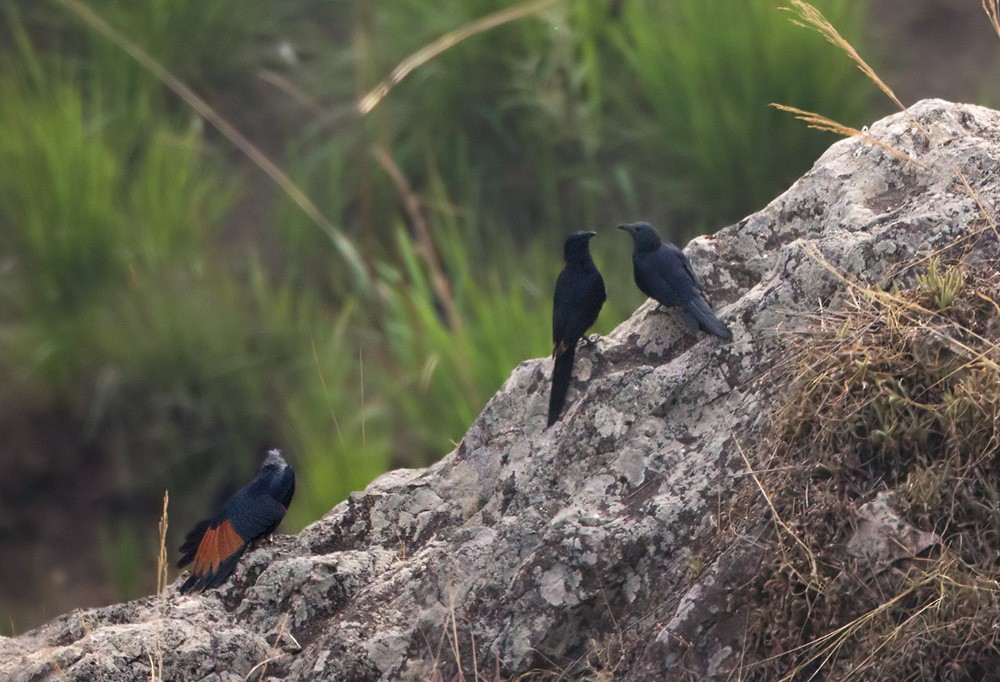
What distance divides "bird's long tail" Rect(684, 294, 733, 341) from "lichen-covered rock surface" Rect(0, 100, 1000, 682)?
3cm

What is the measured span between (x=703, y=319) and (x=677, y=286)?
99 mm

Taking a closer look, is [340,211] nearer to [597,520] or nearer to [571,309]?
[571,309]

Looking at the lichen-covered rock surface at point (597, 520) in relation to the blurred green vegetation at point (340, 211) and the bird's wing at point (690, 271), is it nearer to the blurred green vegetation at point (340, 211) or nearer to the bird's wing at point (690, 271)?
the bird's wing at point (690, 271)

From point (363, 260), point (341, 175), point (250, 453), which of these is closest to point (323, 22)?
point (341, 175)

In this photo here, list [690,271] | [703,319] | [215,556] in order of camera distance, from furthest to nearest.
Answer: [215,556], [690,271], [703,319]

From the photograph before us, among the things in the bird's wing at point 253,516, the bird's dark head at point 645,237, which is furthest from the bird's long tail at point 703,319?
the bird's wing at point 253,516

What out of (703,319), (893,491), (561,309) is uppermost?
(561,309)

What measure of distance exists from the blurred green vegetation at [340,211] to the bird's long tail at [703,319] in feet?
7.45

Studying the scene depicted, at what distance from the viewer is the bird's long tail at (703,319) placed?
264 centimetres

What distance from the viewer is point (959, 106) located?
2.95 m

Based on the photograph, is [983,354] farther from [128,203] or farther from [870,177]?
[128,203]

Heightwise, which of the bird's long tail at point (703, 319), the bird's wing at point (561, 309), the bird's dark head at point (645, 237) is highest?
the bird's dark head at point (645, 237)

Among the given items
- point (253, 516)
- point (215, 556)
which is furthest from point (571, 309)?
point (215, 556)

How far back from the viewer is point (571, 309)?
9.50ft
